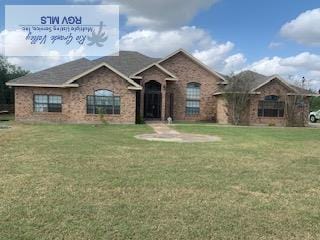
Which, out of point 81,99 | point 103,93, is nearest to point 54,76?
point 81,99

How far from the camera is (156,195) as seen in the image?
7.09m

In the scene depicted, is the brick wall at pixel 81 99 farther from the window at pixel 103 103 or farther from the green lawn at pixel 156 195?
the green lawn at pixel 156 195

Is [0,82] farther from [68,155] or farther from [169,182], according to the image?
[169,182]

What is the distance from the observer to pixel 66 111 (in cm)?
2889

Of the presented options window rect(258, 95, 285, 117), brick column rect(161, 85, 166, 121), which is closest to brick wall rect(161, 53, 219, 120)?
brick column rect(161, 85, 166, 121)

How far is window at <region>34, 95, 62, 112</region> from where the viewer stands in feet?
95.1

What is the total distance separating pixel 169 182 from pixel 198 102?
25831mm

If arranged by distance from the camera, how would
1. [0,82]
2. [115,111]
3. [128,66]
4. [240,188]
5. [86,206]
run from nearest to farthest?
[86,206], [240,188], [115,111], [128,66], [0,82]

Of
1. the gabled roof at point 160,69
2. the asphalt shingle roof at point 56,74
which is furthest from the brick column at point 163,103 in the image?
the asphalt shingle roof at point 56,74

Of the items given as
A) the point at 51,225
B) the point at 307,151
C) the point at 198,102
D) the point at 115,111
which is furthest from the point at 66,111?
the point at 51,225

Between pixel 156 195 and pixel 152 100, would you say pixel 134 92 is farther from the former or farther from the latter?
pixel 156 195

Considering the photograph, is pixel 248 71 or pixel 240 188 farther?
pixel 248 71

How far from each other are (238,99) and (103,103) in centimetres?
1089

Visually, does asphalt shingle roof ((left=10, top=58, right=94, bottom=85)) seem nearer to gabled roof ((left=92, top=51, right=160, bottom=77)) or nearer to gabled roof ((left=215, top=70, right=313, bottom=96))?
gabled roof ((left=92, top=51, right=160, bottom=77))
